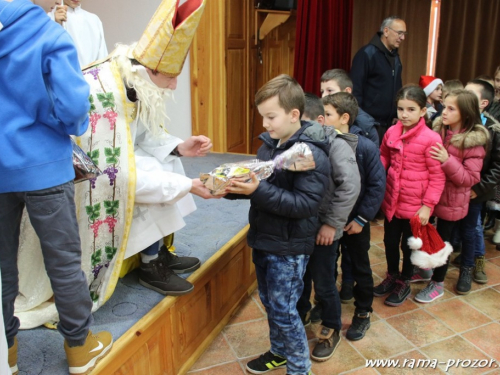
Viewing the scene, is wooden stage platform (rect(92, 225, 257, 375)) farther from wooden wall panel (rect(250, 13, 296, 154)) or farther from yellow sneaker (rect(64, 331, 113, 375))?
wooden wall panel (rect(250, 13, 296, 154))

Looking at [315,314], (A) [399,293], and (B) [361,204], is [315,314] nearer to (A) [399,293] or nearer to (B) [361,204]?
(A) [399,293]

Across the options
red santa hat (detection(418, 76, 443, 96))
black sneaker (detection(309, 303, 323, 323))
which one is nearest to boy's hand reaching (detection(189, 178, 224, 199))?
black sneaker (detection(309, 303, 323, 323))

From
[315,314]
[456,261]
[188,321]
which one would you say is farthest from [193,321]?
[456,261]

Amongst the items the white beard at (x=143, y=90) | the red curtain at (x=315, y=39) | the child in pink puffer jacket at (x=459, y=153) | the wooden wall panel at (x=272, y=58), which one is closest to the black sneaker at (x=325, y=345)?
the child in pink puffer jacket at (x=459, y=153)

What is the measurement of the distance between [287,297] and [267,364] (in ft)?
1.34

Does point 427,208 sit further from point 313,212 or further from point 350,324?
point 313,212

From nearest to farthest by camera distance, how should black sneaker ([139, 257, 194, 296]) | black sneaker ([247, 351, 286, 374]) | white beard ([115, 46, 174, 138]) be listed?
white beard ([115, 46, 174, 138])
black sneaker ([139, 257, 194, 296])
black sneaker ([247, 351, 286, 374])

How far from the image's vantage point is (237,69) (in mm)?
4078

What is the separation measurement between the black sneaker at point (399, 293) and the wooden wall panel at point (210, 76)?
2.00m

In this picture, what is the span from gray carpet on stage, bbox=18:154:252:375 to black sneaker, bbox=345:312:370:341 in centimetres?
70

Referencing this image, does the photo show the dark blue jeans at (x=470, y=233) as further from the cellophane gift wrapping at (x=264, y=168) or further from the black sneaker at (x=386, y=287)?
the cellophane gift wrapping at (x=264, y=168)

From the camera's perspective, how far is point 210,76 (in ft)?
12.7

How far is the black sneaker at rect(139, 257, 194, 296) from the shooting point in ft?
5.97

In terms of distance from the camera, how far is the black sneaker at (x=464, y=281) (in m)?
2.57
